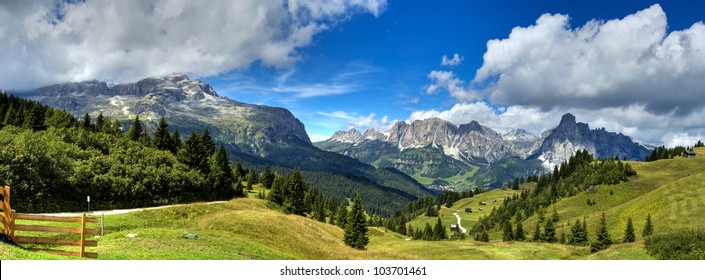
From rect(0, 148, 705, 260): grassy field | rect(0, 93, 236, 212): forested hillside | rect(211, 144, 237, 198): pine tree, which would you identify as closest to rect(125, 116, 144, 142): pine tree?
rect(0, 93, 236, 212): forested hillside

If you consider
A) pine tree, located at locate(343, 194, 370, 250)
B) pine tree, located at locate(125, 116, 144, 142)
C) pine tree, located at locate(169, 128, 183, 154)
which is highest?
pine tree, located at locate(125, 116, 144, 142)

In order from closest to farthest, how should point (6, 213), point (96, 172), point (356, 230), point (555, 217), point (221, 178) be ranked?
point (6, 213)
point (96, 172)
point (356, 230)
point (221, 178)
point (555, 217)

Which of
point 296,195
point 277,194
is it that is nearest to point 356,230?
point 296,195

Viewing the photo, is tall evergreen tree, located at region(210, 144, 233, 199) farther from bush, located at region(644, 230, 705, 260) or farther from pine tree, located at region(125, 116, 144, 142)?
bush, located at region(644, 230, 705, 260)

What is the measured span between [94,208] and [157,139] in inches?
2296

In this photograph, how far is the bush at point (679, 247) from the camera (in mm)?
32159

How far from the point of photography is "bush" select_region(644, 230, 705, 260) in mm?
32159

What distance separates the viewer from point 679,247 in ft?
115

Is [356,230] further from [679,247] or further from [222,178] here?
[679,247]

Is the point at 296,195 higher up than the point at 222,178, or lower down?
lower down

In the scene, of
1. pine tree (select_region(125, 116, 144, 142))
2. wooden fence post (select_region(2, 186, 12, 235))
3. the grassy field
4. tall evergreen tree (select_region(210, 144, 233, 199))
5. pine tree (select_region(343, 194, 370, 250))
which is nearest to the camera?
wooden fence post (select_region(2, 186, 12, 235))

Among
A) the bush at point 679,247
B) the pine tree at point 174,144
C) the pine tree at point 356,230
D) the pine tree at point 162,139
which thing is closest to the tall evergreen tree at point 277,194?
the pine tree at point 174,144
